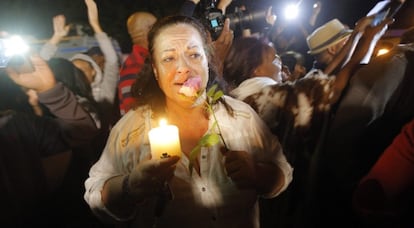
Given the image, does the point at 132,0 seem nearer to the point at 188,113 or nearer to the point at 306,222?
the point at 188,113

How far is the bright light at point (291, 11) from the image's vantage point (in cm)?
215

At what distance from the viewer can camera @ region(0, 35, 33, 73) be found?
1.58 meters

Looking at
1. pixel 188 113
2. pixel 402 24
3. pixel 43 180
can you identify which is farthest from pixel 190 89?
pixel 402 24

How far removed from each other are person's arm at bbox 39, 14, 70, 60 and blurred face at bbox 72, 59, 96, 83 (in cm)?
13

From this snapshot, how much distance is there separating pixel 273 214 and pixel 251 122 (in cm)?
61

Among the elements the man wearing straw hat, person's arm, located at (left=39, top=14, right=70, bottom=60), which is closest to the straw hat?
the man wearing straw hat

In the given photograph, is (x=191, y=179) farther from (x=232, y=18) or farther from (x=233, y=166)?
(x=232, y=18)

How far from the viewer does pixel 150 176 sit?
126cm

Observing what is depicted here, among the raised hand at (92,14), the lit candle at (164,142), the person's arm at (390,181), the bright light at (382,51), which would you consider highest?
the raised hand at (92,14)

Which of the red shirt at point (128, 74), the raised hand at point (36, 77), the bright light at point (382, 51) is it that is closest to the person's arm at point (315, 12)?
the bright light at point (382, 51)

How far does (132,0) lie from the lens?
2.68 metres

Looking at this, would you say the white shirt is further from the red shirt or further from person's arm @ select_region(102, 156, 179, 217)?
the red shirt

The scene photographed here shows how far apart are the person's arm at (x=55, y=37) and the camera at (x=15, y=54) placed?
8 centimetres

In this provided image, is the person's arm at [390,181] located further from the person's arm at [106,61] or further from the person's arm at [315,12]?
the person's arm at [106,61]
